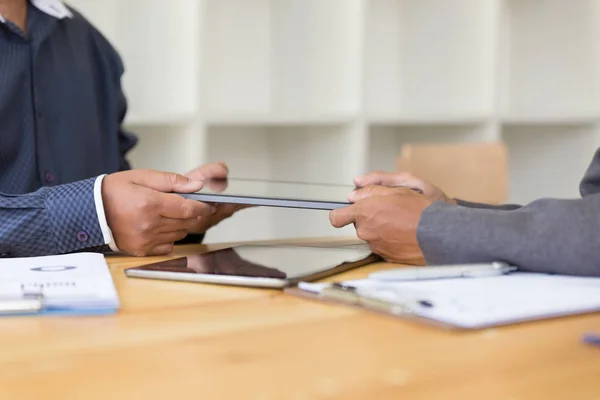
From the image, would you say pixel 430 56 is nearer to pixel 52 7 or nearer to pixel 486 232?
pixel 52 7

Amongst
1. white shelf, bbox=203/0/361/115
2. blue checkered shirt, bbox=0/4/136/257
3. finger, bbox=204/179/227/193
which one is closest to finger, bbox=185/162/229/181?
finger, bbox=204/179/227/193

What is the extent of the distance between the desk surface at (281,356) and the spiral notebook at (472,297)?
0.04 feet

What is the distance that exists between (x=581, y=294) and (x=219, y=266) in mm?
398

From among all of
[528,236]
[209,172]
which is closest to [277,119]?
[209,172]

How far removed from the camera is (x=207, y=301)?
77cm

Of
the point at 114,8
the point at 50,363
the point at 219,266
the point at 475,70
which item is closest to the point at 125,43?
the point at 114,8

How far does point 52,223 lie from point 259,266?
366 millimetres

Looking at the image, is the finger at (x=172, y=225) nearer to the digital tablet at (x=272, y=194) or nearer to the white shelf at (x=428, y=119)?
the digital tablet at (x=272, y=194)

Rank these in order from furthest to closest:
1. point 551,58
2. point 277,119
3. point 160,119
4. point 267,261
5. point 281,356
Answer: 1. point 551,58
2. point 277,119
3. point 160,119
4. point 267,261
5. point 281,356

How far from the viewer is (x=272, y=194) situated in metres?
1.13

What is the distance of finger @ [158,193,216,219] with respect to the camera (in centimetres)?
111

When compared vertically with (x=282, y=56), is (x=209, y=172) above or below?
below

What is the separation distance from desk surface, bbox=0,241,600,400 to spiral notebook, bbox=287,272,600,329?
0.01 m

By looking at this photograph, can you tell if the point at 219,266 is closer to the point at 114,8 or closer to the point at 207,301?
the point at 207,301
